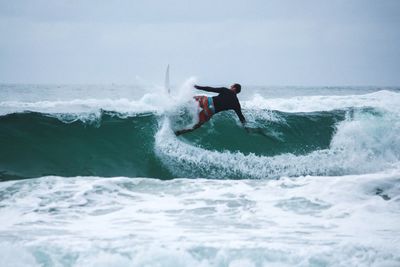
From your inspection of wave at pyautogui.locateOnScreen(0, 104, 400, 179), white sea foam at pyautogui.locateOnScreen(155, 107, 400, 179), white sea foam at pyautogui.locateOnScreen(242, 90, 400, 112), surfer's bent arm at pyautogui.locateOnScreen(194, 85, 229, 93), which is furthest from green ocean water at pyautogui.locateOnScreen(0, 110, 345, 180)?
white sea foam at pyautogui.locateOnScreen(242, 90, 400, 112)

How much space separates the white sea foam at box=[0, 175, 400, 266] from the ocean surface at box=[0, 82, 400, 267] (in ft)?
0.07

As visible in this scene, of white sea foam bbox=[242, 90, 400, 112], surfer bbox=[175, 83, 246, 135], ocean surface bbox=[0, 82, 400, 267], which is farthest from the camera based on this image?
white sea foam bbox=[242, 90, 400, 112]

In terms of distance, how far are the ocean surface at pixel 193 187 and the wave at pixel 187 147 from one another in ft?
0.12

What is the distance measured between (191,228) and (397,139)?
8.18m

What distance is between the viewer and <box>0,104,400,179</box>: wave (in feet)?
32.4

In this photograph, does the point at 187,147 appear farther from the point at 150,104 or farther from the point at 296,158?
the point at 296,158

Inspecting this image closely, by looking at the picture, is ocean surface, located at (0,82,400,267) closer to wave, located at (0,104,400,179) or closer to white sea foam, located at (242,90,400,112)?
wave, located at (0,104,400,179)

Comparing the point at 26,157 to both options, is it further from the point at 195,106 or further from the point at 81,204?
the point at 195,106

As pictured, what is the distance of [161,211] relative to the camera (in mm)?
7215

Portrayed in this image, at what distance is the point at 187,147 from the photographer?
10.4 metres

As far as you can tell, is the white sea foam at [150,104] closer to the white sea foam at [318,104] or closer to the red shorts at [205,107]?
the white sea foam at [318,104]

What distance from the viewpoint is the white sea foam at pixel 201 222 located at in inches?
209

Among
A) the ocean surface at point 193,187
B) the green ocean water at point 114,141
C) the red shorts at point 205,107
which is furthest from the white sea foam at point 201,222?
the red shorts at point 205,107

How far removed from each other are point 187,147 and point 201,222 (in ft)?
12.7
